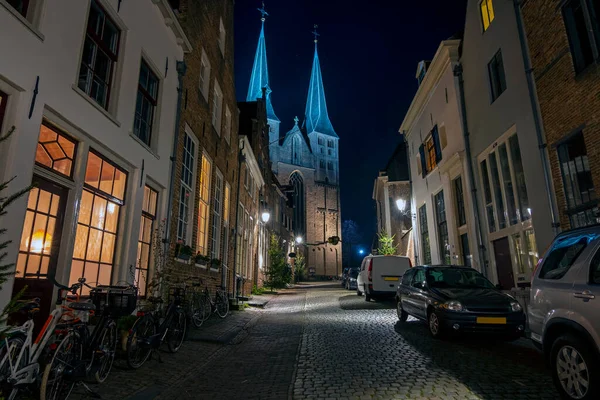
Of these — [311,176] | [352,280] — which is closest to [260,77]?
[311,176]

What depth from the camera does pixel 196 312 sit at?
352 inches

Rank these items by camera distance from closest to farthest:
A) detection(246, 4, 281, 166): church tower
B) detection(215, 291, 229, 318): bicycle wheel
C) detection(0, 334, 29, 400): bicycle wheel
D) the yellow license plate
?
detection(0, 334, 29, 400): bicycle wheel → the yellow license plate → detection(215, 291, 229, 318): bicycle wheel → detection(246, 4, 281, 166): church tower

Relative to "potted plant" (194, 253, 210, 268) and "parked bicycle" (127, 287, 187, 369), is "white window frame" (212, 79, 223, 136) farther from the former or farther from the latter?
"parked bicycle" (127, 287, 187, 369)

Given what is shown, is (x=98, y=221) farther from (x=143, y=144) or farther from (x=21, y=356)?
(x=21, y=356)

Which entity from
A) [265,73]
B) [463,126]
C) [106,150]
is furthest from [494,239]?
[265,73]

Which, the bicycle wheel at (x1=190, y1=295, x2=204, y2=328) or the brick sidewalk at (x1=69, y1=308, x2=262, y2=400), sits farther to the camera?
the bicycle wheel at (x1=190, y1=295, x2=204, y2=328)

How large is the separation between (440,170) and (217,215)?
9.53 metres

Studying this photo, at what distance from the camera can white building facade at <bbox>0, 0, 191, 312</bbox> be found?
4.28m

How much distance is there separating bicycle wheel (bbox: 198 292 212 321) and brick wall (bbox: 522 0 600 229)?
8685 mm

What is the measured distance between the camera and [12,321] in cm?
431

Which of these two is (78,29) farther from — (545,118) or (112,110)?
(545,118)

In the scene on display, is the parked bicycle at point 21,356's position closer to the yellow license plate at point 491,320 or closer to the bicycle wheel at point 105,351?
the bicycle wheel at point 105,351

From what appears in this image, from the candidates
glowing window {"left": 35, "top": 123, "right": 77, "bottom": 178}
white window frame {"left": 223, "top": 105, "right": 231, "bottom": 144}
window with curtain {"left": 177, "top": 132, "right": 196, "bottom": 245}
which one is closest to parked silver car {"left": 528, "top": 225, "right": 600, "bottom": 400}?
glowing window {"left": 35, "top": 123, "right": 77, "bottom": 178}

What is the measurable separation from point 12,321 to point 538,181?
10.6 meters
